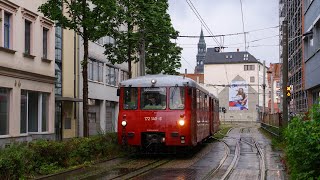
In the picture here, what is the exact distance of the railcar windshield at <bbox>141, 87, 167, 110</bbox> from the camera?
18936 mm

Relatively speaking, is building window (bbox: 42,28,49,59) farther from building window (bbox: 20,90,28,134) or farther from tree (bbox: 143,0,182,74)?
tree (bbox: 143,0,182,74)

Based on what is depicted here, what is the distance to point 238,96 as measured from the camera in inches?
4200

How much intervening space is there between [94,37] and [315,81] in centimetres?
1533

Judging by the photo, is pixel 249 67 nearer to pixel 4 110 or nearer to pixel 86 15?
pixel 4 110

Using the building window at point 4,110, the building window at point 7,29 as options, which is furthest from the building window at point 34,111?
the building window at point 7,29

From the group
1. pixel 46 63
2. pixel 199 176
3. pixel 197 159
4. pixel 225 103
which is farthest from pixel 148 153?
pixel 225 103

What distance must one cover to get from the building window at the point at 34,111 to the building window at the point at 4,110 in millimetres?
1466

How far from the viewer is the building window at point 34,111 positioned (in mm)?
24766

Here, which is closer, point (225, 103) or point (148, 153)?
point (148, 153)

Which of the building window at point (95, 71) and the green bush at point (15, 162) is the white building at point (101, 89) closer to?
the building window at point (95, 71)

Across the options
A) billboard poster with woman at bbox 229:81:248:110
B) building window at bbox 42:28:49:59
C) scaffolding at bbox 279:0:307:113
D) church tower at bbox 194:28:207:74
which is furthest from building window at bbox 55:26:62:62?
Result: church tower at bbox 194:28:207:74

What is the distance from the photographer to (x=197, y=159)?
63.7ft

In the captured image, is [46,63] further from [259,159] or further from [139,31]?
[259,159]

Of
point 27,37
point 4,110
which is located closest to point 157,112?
point 4,110
